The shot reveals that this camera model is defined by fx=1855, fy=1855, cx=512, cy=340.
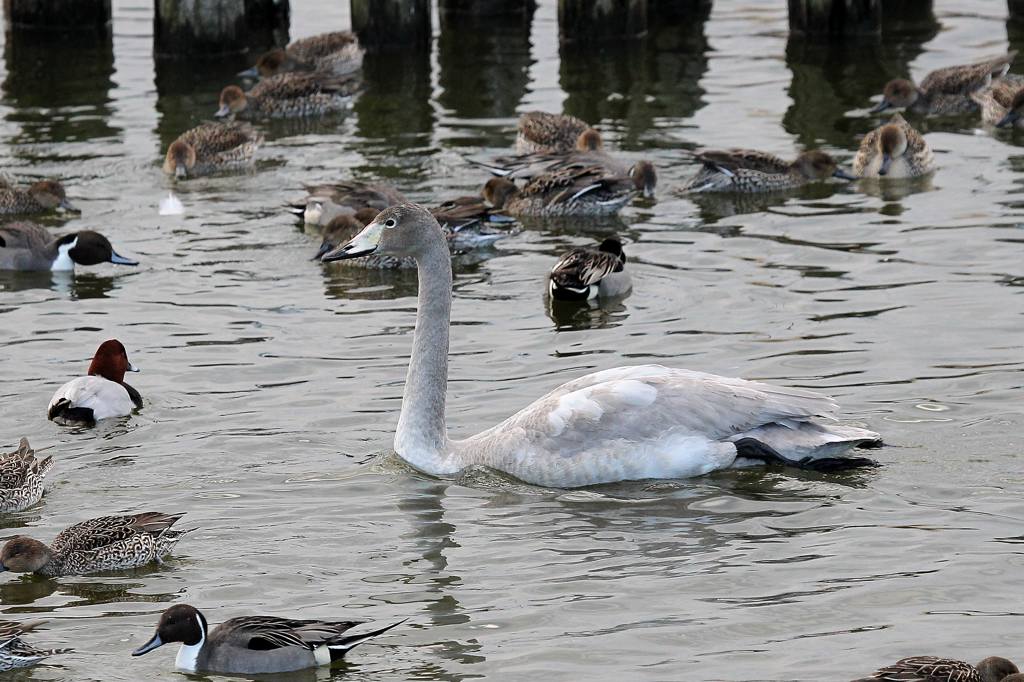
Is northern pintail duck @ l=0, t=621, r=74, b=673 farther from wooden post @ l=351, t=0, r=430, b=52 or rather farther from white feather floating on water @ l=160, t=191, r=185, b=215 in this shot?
wooden post @ l=351, t=0, r=430, b=52

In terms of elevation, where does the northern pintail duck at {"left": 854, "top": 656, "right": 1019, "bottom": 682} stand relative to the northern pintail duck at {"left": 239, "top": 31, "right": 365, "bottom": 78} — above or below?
below

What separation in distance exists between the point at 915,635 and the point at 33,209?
11509 millimetres

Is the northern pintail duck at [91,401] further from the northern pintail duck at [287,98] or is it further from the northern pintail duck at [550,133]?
the northern pintail duck at [287,98]

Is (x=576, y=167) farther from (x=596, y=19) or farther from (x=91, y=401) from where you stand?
(x=596, y=19)

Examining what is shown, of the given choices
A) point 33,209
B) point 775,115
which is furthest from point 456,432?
point 775,115

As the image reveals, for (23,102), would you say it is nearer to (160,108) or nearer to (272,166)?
(160,108)

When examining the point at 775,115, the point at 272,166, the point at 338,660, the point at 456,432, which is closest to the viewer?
the point at 338,660

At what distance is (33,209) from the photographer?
17.5 meters

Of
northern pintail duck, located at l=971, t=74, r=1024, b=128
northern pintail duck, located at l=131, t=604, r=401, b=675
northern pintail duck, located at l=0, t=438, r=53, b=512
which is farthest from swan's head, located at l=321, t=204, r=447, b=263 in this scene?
northern pintail duck, located at l=971, t=74, r=1024, b=128

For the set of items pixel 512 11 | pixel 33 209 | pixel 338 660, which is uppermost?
pixel 512 11

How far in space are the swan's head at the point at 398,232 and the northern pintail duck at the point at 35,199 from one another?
284 inches

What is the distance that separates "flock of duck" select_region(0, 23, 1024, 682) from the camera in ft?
26.3

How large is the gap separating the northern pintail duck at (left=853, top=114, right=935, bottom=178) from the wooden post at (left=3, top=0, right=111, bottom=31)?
12314 millimetres

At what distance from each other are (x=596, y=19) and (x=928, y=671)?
18.5 m
